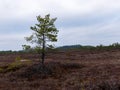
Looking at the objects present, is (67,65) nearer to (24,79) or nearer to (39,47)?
(39,47)

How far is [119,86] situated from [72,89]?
404 centimetres

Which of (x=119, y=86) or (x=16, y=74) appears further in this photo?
(x=16, y=74)

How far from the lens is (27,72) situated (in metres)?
37.9

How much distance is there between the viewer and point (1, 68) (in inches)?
1774

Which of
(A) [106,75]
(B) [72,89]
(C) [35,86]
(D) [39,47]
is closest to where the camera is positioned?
(B) [72,89]

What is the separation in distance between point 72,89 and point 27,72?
12233mm

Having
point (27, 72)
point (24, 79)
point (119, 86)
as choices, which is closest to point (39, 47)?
point (27, 72)

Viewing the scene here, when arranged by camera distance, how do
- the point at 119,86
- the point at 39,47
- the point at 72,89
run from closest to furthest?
the point at 119,86 → the point at 72,89 → the point at 39,47

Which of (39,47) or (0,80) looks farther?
(39,47)

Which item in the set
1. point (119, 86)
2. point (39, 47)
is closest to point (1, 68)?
point (39, 47)

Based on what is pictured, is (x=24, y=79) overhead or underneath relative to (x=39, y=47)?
underneath

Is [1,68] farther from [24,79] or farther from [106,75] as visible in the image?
[106,75]

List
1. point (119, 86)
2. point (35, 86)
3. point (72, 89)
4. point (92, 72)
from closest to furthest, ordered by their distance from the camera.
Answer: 1. point (119, 86)
2. point (72, 89)
3. point (35, 86)
4. point (92, 72)

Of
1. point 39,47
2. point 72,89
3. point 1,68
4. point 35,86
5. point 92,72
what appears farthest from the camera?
point 1,68
